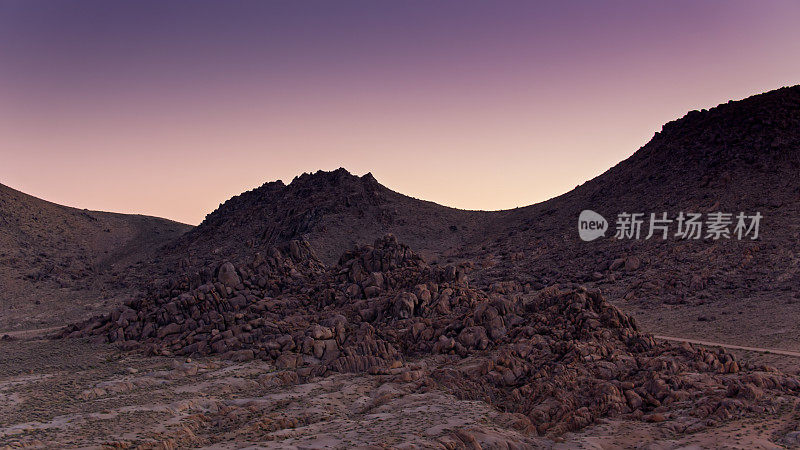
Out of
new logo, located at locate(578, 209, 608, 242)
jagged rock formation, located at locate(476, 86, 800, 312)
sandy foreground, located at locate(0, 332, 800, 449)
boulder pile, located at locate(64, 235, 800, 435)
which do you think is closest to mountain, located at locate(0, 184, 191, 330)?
boulder pile, located at locate(64, 235, 800, 435)

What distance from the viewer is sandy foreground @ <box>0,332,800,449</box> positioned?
65.1ft

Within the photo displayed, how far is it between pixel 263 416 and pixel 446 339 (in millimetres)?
11554

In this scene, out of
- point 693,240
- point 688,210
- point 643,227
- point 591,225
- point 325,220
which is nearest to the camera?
point 693,240

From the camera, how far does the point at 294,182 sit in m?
101

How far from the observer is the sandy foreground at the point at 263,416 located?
19.8m

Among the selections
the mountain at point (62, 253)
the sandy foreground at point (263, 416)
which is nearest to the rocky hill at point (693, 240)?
the sandy foreground at point (263, 416)

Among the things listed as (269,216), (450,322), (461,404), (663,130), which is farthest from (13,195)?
(663,130)

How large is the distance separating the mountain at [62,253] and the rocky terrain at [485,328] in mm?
703

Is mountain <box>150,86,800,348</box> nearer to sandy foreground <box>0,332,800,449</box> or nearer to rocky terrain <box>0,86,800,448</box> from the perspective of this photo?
rocky terrain <box>0,86,800,448</box>

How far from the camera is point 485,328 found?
31.7 metres

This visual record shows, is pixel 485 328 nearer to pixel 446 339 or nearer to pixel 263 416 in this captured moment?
pixel 446 339

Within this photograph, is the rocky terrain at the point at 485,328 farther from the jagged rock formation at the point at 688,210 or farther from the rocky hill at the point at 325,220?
the rocky hill at the point at 325,220

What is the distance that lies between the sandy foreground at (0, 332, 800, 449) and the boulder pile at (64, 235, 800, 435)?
1019 millimetres

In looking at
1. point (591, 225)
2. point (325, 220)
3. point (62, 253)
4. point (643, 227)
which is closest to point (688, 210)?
point (643, 227)
